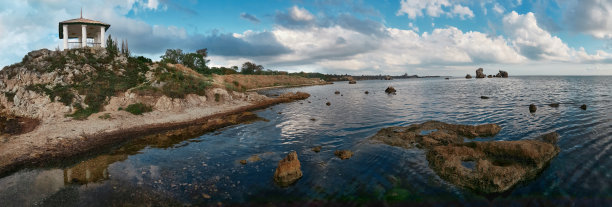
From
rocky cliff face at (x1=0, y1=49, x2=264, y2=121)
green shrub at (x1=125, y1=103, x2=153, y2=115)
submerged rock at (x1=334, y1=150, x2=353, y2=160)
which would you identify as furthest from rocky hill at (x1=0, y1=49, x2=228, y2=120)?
submerged rock at (x1=334, y1=150, x2=353, y2=160)

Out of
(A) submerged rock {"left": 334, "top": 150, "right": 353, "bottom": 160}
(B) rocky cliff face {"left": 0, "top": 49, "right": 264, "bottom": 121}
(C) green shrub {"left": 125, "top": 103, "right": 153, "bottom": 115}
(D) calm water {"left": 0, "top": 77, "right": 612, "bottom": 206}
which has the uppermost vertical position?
(B) rocky cliff face {"left": 0, "top": 49, "right": 264, "bottom": 121}

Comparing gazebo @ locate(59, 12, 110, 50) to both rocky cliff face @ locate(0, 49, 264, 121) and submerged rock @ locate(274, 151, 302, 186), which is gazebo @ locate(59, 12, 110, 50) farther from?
submerged rock @ locate(274, 151, 302, 186)

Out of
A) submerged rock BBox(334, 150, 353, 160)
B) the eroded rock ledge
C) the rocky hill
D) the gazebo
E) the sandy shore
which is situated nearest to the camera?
the eroded rock ledge

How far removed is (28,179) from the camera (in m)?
Result: 12.7

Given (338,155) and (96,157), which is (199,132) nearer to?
(96,157)

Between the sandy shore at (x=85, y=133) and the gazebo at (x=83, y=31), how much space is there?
18.3 meters

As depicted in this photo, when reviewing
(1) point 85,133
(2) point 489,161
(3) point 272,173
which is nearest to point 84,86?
(1) point 85,133

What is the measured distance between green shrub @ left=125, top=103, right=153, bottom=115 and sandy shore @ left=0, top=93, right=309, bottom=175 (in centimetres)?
68

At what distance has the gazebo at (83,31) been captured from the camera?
35031 mm

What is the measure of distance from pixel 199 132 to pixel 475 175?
20276mm

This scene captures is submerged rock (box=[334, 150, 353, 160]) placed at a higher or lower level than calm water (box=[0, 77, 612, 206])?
higher

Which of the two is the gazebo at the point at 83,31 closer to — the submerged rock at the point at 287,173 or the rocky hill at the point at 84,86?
the rocky hill at the point at 84,86

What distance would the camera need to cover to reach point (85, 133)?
20422mm

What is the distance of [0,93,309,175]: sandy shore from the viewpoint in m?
15.6
